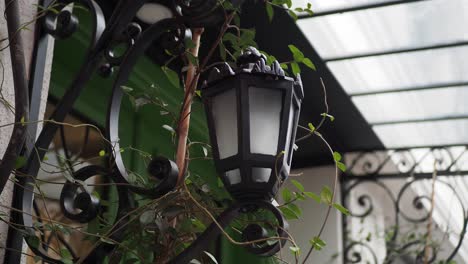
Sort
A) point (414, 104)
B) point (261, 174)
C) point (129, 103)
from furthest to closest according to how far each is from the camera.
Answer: point (414, 104) → point (129, 103) → point (261, 174)

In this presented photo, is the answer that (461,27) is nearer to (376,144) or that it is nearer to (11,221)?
(376,144)

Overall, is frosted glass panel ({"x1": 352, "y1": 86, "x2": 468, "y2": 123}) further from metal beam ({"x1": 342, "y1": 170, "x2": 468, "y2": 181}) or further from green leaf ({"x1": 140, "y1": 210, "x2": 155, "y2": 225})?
green leaf ({"x1": 140, "y1": 210, "x2": 155, "y2": 225})

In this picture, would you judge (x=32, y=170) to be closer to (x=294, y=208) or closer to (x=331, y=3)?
(x=294, y=208)

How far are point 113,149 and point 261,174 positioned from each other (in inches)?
14.2

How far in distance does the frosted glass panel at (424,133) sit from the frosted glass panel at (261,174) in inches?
122

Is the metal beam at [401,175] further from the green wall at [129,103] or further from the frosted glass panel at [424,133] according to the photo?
the green wall at [129,103]

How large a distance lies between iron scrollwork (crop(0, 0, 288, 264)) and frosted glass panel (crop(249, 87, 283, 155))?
0.17 m

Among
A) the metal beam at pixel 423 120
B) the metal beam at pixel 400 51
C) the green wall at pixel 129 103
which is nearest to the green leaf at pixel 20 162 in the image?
the green wall at pixel 129 103

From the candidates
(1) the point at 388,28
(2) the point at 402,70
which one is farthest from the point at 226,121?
(2) the point at 402,70

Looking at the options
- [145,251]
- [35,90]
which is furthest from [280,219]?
[35,90]

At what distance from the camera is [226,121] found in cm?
146

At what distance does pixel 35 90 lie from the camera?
180 centimetres

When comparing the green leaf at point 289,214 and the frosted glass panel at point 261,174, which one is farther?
the green leaf at point 289,214

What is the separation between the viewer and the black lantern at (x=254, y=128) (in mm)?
1397
